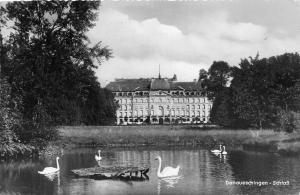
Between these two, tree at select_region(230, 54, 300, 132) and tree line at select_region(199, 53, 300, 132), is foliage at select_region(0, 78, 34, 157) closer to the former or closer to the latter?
tree line at select_region(199, 53, 300, 132)

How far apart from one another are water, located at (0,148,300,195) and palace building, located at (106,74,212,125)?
75.1m

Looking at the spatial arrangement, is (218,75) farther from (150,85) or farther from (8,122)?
(8,122)

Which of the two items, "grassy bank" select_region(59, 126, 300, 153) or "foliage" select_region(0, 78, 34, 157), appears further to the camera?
"grassy bank" select_region(59, 126, 300, 153)

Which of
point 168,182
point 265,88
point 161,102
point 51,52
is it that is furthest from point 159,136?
point 161,102

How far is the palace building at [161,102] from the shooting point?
376ft

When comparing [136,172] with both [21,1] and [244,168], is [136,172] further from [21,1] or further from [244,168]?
[21,1]

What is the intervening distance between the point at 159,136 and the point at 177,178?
2738 centimetres

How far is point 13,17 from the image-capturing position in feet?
112

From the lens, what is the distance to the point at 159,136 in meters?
53.6

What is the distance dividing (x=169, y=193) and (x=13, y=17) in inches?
721

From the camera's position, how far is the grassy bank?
51.2 m

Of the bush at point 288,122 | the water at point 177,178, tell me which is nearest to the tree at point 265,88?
the bush at point 288,122

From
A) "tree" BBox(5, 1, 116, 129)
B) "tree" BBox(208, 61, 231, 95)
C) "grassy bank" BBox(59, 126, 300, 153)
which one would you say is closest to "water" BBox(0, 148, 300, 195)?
"tree" BBox(5, 1, 116, 129)

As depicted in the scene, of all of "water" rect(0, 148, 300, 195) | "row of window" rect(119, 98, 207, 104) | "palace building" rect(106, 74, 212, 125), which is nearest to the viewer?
"water" rect(0, 148, 300, 195)
